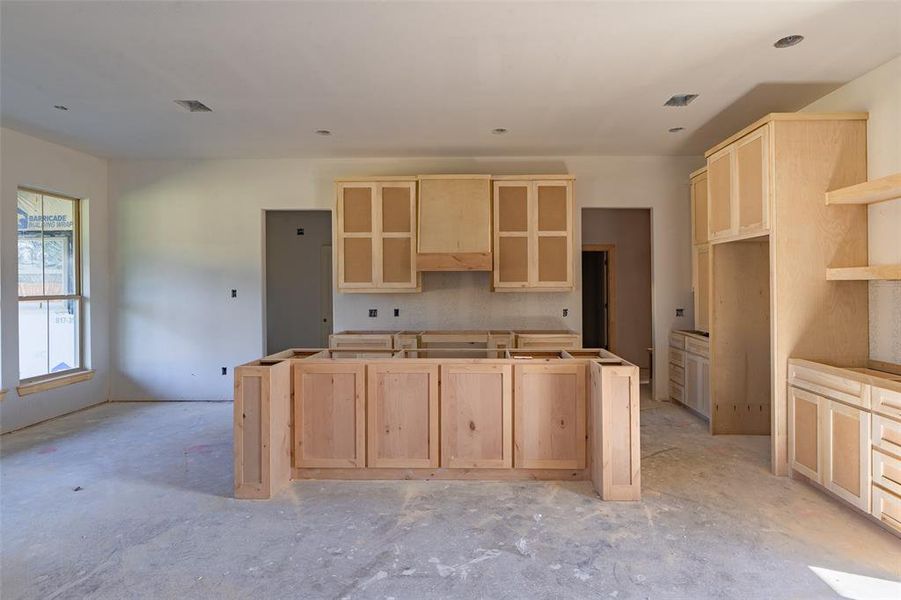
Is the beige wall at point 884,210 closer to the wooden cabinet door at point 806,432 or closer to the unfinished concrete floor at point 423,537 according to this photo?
the wooden cabinet door at point 806,432

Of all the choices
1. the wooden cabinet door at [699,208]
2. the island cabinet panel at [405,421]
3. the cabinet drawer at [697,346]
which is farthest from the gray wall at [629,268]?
the island cabinet panel at [405,421]

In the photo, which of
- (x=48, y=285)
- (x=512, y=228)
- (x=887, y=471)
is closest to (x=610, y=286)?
(x=512, y=228)

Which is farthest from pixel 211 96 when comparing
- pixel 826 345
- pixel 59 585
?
pixel 826 345

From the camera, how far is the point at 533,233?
4.96 metres

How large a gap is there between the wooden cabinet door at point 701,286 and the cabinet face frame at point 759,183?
43.4 inches

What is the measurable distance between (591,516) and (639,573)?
53cm

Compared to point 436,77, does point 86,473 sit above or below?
below

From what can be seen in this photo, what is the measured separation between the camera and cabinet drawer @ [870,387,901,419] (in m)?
2.35

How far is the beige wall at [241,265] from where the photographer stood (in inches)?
212

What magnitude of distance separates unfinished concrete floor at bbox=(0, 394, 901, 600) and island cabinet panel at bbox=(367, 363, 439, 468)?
18 centimetres

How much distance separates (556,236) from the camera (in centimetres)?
497

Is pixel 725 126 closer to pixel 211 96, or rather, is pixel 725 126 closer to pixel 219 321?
pixel 211 96

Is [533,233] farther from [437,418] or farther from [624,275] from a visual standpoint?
[437,418]

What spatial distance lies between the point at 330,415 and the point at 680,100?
375cm
